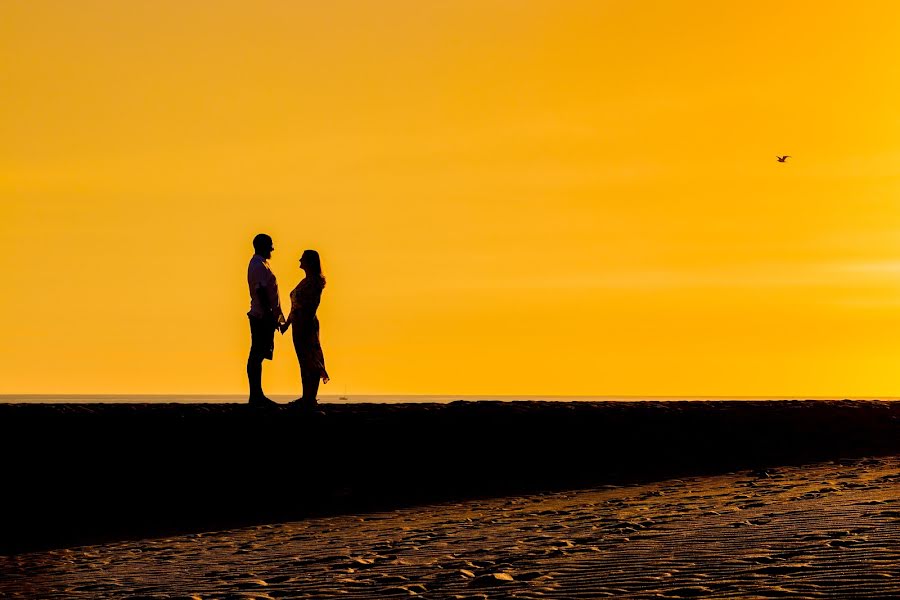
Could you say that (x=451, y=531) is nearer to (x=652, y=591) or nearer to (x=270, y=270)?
(x=652, y=591)

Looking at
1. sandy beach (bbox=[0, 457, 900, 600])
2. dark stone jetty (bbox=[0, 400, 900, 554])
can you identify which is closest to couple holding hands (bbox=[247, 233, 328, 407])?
dark stone jetty (bbox=[0, 400, 900, 554])

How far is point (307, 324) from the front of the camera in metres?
18.6

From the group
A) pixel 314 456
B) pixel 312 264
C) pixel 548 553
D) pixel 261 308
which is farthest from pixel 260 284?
pixel 548 553

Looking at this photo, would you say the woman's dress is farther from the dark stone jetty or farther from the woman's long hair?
the dark stone jetty

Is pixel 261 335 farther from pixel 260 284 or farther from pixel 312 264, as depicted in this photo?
pixel 312 264

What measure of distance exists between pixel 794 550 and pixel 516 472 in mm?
9923

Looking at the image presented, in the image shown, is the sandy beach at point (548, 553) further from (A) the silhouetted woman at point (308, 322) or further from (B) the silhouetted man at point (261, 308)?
(A) the silhouetted woman at point (308, 322)

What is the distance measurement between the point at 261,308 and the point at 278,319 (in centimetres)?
49

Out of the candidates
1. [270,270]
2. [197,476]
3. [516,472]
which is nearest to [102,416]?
[197,476]

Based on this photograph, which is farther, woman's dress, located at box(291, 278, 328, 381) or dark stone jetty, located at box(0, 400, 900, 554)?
woman's dress, located at box(291, 278, 328, 381)

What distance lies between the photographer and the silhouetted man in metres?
17.3

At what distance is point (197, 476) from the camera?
16797mm

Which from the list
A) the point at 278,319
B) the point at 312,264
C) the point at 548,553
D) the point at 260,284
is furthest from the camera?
the point at 312,264

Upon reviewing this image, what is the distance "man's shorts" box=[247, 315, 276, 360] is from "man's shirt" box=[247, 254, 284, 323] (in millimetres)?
110
